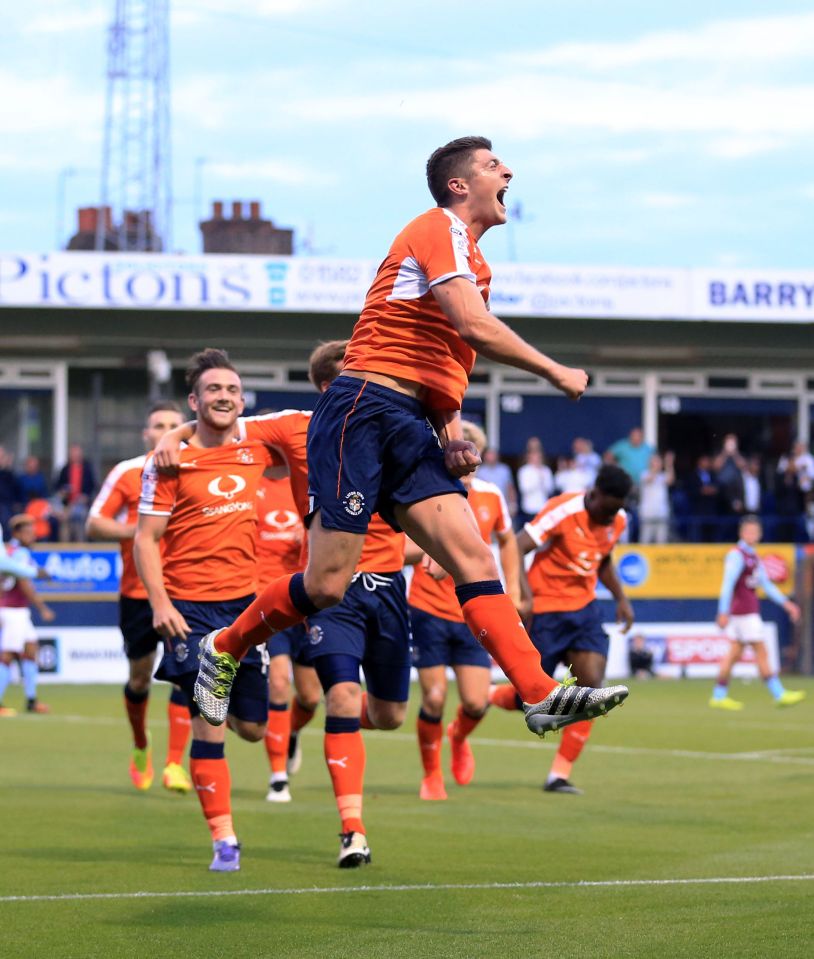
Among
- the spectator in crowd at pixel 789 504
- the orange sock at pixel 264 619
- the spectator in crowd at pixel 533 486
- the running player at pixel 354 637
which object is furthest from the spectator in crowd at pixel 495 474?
the orange sock at pixel 264 619

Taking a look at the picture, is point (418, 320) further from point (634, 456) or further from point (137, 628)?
point (634, 456)

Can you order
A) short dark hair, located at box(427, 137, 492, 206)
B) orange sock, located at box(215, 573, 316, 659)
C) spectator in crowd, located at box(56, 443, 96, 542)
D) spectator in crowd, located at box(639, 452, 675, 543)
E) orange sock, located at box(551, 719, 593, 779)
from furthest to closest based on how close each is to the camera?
spectator in crowd, located at box(639, 452, 675, 543) < spectator in crowd, located at box(56, 443, 96, 542) < orange sock, located at box(551, 719, 593, 779) < orange sock, located at box(215, 573, 316, 659) < short dark hair, located at box(427, 137, 492, 206)

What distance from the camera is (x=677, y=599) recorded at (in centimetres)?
2653

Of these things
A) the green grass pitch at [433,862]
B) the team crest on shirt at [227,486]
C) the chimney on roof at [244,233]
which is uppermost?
the chimney on roof at [244,233]

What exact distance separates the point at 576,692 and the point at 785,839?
12.3ft

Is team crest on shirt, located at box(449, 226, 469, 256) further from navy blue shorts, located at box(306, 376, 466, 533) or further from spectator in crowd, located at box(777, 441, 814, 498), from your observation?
spectator in crowd, located at box(777, 441, 814, 498)

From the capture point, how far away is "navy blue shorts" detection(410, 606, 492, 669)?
466 inches

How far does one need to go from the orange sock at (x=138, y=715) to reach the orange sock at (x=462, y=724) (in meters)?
2.13

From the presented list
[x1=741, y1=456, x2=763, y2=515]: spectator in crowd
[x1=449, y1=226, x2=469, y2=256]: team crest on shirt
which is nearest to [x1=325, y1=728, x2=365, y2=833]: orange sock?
[x1=449, y1=226, x2=469, y2=256]: team crest on shirt

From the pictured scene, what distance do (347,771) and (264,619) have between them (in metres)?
1.72

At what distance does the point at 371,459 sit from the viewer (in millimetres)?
6488

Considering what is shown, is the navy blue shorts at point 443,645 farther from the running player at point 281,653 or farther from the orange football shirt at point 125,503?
the orange football shirt at point 125,503

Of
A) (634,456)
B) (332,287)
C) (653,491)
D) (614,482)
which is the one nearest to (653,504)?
(653,491)

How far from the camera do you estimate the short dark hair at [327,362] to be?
9023 millimetres
